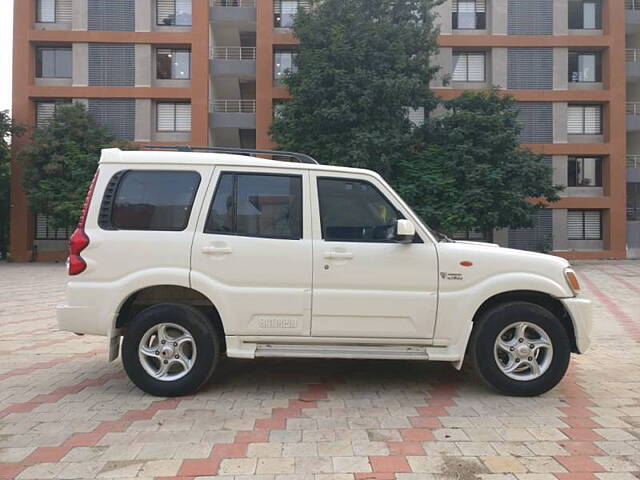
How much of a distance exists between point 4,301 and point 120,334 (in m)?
Result: 9.35

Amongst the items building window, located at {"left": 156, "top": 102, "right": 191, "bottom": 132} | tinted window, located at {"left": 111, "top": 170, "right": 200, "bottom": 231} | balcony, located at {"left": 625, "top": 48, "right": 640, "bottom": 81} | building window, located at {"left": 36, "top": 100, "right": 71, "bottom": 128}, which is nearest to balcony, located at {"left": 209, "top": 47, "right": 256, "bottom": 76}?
building window, located at {"left": 156, "top": 102, "right": 191, "bottom": 132}

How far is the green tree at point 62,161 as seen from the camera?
2509cm

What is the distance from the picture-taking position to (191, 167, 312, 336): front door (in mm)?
4746

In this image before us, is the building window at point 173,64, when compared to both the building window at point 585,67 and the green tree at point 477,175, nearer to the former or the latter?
the green tree at point 477,175

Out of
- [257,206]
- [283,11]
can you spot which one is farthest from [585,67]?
[257,206]

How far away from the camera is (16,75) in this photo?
28.1 meters

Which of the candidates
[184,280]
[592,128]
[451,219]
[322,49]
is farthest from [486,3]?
[184,280]

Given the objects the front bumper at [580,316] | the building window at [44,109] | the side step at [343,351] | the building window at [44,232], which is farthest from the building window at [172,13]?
the front bumper at [580,316]

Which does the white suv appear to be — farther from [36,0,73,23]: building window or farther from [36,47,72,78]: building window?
[36,0,73,23]: building window

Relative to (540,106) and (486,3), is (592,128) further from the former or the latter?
(486,3)

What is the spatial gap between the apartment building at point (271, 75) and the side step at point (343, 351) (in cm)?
2420

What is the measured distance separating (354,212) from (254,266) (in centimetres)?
106

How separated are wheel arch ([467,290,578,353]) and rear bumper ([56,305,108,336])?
3.50 meters

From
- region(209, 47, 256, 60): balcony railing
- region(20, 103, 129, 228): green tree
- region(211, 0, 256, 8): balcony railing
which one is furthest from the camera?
region(209, 47, 256, 60): balcony railing
